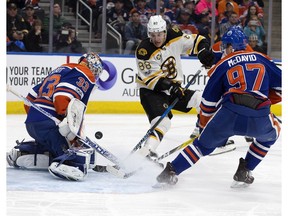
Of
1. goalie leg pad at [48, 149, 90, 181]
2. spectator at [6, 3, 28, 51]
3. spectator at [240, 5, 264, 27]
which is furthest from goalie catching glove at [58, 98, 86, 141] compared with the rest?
spectator at [240, 5, 264, 27]

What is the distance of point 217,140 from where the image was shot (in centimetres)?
362

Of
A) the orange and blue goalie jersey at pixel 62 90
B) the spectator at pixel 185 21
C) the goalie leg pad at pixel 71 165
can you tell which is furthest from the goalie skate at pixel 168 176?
the spectator at pixel 185 21

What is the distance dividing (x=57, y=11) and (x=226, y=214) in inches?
202

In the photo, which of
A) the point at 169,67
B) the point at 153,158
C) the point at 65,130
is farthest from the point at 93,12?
the point at 65,130

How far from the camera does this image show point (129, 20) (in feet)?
27.0

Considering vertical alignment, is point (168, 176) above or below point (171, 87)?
below

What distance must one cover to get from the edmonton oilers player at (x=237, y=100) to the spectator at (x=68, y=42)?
438 centimetres

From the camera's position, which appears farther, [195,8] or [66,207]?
[195,8]

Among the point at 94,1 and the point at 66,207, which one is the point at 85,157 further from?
the point at 94,1

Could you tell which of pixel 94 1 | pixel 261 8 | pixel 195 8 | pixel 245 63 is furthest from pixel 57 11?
pixel 245 63

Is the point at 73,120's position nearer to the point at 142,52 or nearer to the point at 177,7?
the point at 142,52

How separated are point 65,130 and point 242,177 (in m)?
1.00

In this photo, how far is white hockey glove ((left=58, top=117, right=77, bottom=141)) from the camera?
3807 mm

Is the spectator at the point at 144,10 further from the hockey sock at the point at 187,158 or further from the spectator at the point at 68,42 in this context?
the hockey sock at the point at 187,158
